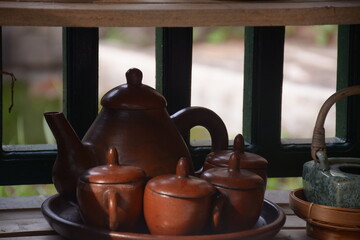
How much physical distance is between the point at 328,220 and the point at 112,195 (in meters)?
0.41

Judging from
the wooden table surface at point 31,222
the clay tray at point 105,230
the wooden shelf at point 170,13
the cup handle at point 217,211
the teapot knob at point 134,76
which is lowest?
the wooden table surface at point 31,222

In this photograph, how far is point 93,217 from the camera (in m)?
1.27

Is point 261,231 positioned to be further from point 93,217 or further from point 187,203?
point 93,217

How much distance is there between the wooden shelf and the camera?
53.7 inches

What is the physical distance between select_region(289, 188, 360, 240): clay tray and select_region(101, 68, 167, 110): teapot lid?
333mm

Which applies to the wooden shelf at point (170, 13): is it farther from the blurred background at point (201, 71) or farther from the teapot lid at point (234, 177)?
the blurred background at point (201, 71)

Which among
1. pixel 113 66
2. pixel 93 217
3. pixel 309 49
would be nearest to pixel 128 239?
pixel 93 217

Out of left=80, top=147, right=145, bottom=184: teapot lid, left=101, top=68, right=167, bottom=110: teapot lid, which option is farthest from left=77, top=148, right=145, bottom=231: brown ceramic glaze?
left=101, top=68, right=167, bottom=110: teapot lid

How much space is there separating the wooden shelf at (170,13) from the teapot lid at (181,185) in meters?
0.31

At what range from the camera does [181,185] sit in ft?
4.06

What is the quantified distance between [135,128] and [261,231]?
1.00 feet

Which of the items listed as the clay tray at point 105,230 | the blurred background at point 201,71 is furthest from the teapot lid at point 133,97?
the blurred background at point 201,71

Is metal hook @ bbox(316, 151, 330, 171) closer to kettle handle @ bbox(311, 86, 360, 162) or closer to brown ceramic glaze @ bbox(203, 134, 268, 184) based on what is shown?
kettle handle @ bbox(311, 86, 360, 162)

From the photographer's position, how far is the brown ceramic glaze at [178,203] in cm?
123
